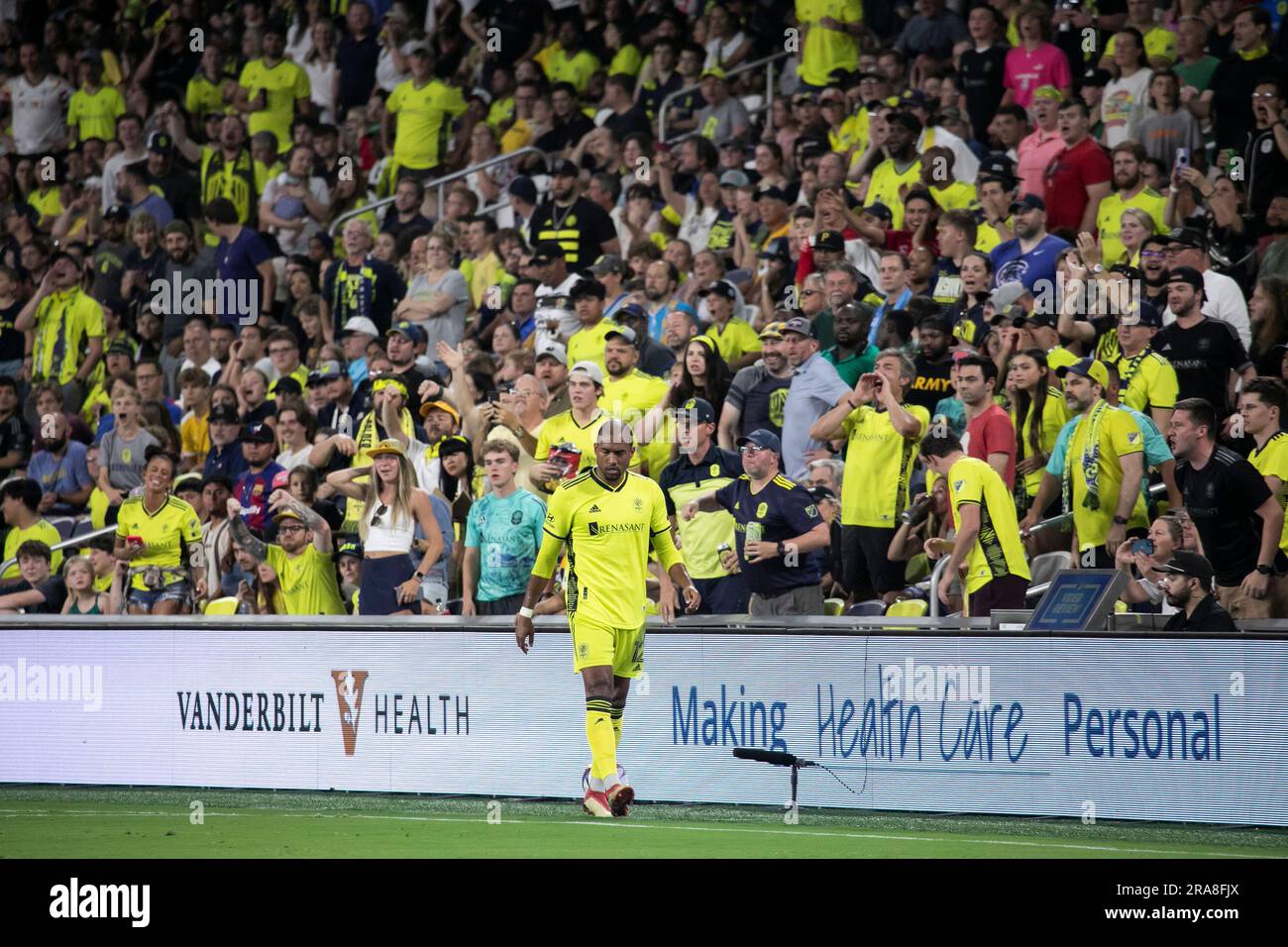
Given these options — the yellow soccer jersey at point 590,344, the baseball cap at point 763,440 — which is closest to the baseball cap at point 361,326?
the yellow soccer jersey at point 590,344

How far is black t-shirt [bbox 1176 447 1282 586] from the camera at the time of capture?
12.7 m

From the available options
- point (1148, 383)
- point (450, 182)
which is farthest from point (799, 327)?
point (450, 182)

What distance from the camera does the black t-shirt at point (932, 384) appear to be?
50.0 ft

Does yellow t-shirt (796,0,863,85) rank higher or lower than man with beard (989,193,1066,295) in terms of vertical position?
higher

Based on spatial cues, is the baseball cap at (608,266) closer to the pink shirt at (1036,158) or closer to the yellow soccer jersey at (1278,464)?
the pink shirt at (1036,158)

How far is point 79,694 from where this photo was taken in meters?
15.2

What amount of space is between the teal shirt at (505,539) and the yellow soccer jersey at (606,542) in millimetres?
2039

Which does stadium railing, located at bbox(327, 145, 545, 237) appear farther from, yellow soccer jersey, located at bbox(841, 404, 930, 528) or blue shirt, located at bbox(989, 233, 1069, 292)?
yellow soccer jersey, located at bbox(841, 404, 930, 528)

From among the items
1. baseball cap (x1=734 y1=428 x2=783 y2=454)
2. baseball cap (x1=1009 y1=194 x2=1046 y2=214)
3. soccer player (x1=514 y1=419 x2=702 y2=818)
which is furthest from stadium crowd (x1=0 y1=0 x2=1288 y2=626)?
soccer player (x1=514 y1=419 x2=702 y2=818)

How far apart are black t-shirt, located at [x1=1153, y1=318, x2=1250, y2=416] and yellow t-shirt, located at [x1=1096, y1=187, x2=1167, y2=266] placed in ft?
6.19

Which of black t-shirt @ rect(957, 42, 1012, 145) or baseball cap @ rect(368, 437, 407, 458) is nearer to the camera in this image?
baseball cap @ rect(368, 437, 407, 458)

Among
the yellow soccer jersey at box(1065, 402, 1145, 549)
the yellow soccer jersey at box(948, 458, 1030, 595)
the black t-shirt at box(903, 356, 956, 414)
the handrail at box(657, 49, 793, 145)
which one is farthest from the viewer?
the handrail at box(657, 49, 793, 145)

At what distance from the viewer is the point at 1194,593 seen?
453 inches

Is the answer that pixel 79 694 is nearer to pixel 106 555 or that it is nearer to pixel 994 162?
pixel 106 555
